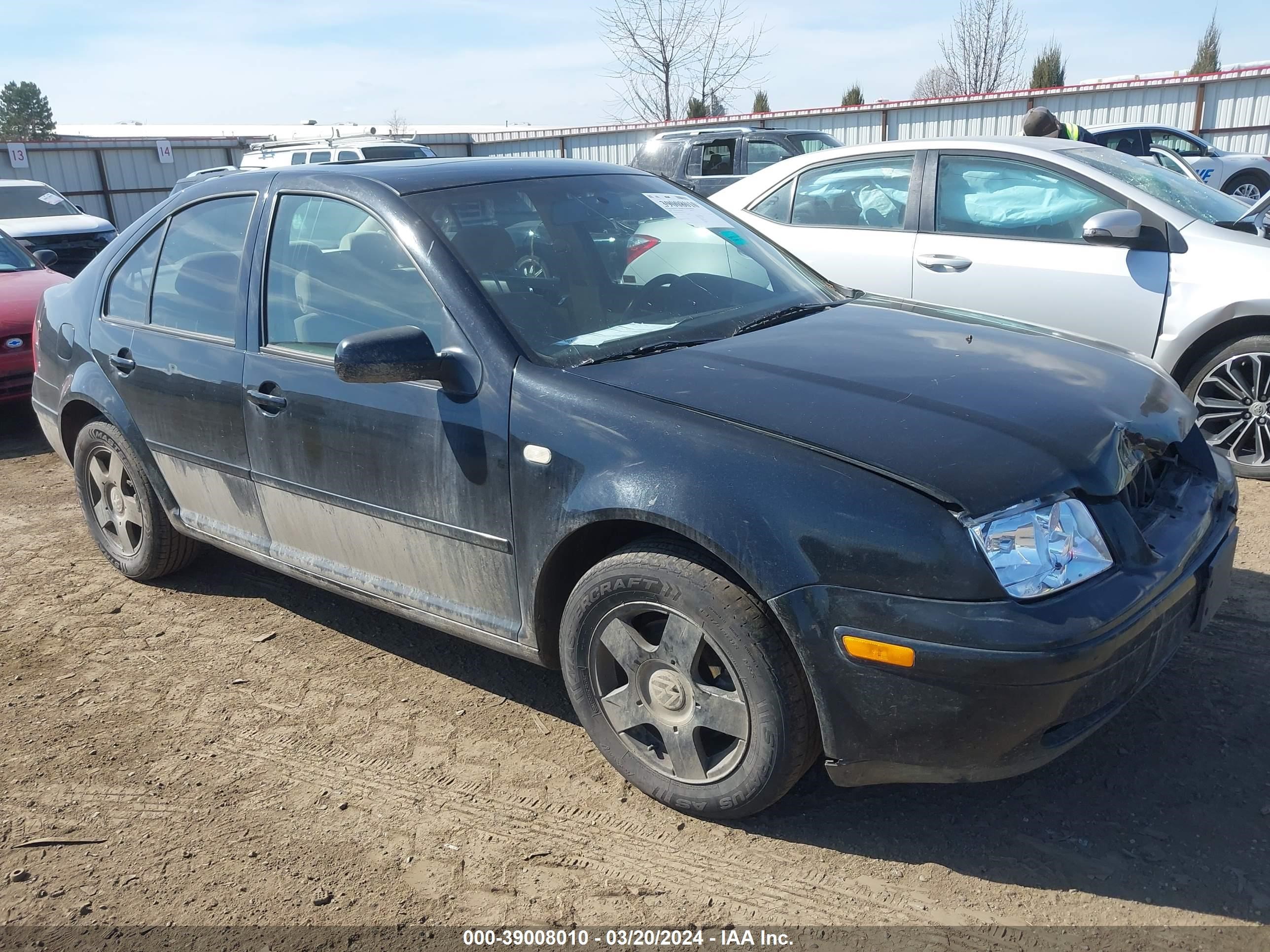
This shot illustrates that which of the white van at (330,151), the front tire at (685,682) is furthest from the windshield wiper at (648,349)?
the white van at (330,151)

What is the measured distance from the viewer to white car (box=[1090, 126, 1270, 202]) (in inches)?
541

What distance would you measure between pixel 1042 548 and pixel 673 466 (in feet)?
2.82

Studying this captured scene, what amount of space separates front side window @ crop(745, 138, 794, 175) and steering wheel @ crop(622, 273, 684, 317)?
1060 cm

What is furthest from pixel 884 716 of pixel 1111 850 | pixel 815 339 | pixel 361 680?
pixel 361 680

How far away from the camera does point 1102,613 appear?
2266mm

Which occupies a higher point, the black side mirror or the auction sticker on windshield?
the auction sticker on windshield

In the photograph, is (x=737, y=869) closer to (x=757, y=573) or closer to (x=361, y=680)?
(x=757, y=573)

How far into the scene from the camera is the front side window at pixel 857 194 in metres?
5.73

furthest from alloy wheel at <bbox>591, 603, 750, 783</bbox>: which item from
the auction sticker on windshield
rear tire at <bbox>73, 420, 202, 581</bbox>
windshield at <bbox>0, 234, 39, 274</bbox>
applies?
windshield at <bbox>0, 234, 39, 274</bbox>

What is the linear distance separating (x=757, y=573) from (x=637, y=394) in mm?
600

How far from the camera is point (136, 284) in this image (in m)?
4.14

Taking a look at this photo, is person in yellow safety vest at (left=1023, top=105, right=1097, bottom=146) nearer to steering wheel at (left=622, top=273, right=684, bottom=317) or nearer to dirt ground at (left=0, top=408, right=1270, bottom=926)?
dirt ground at (left=0, top=408, right=1270, bottom=926)

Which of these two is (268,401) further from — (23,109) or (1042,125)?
(23,109)

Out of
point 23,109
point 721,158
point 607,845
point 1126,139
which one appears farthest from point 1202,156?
point 23,109
